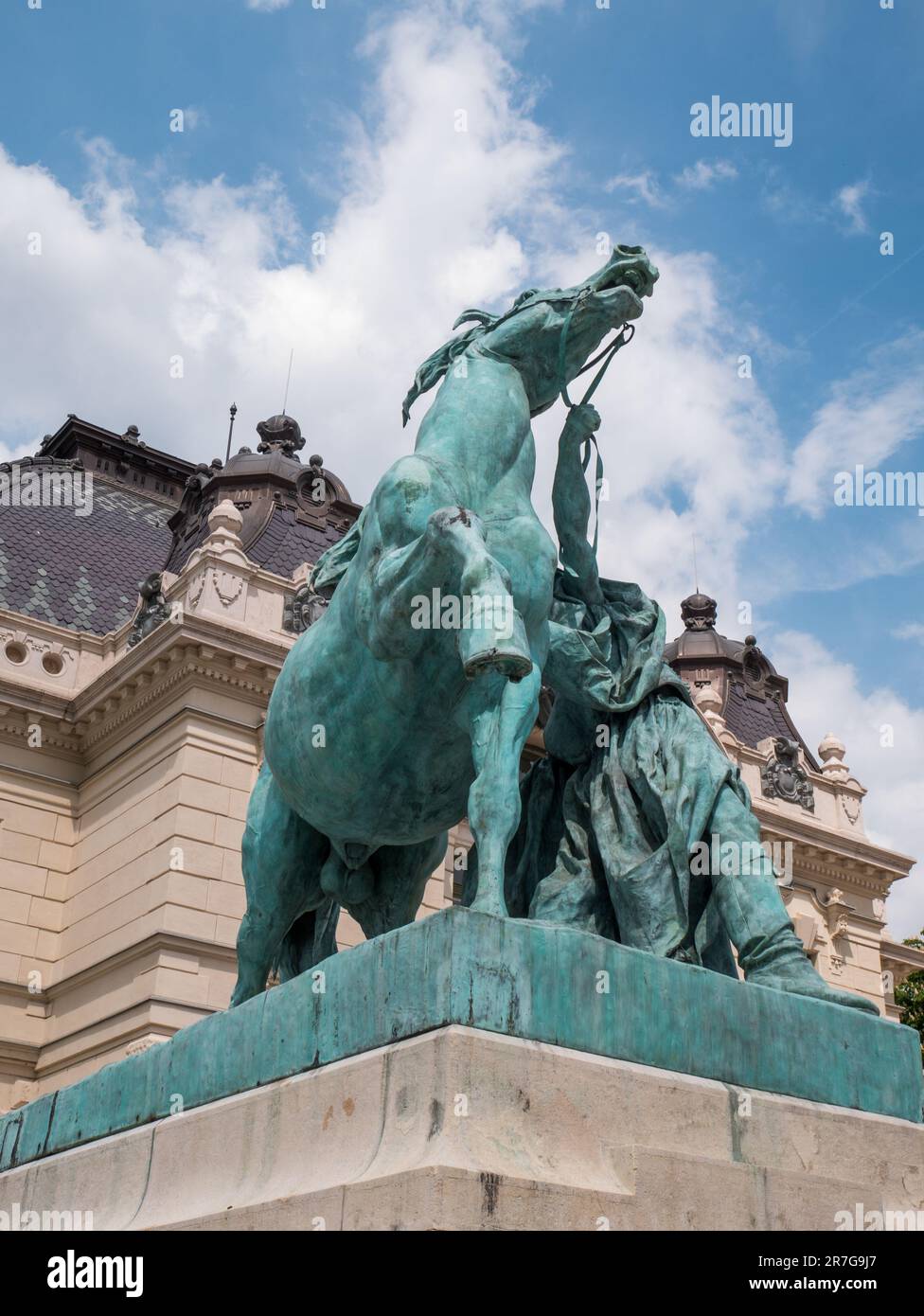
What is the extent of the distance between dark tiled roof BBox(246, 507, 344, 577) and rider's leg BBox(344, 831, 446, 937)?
21510 mm

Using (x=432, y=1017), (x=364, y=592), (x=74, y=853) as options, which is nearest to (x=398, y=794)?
(x=364, y=592)

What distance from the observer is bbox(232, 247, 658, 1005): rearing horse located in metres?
4.41

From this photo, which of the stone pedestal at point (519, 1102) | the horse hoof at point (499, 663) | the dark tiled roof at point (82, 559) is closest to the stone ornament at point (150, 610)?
the dark tiled roof at point (82, 559)

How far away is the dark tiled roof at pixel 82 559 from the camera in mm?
27391

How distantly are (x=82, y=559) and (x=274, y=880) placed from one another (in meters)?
25.4

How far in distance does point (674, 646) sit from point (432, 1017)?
115 ft

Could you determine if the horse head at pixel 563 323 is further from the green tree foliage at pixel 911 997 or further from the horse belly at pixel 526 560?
the green tree foliage at pixel 911 997

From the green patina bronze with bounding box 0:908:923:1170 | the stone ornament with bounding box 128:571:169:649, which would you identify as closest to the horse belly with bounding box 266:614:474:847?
the green patina bronze with bounding box 0:908:923:1170

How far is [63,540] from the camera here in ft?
97.7

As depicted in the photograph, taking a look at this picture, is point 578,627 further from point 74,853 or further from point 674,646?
point 674,646

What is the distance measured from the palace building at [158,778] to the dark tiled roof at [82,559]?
57mm

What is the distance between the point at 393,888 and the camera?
549 cm

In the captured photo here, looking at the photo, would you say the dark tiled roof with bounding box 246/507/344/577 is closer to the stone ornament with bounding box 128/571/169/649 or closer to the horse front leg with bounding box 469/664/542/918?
the stone ornament with bounding box 128/571/169/649

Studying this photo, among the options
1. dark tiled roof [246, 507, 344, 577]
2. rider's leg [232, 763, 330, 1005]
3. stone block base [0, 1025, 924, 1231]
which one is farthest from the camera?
dark tiled roof [246, 507, 344, 577]
